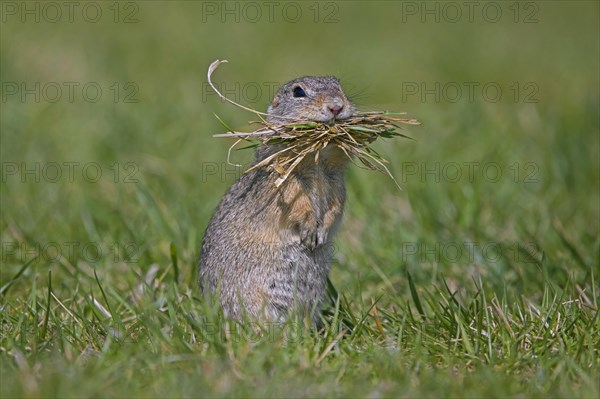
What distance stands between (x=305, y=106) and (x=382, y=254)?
1624 millimetres

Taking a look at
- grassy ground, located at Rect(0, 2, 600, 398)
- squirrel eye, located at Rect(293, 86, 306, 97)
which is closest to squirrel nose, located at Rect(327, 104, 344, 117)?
squirrel eye, located at Rect(293, 86, 306, 97)

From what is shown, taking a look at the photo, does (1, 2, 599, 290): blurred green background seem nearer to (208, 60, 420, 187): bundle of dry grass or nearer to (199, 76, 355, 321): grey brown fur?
(208, 60, 420, 187): bundle of dry grass

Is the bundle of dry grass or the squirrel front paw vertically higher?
the bundle of dry grass

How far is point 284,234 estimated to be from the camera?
5.19 meters

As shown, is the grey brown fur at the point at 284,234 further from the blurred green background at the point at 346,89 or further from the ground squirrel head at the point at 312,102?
the blurred green background at the point at 346,89

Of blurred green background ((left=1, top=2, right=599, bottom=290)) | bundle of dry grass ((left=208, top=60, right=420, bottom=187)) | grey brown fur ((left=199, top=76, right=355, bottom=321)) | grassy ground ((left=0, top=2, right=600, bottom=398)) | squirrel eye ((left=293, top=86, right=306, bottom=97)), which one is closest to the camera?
grassy ground ((left=0, top=2, right=600, bottom=398))

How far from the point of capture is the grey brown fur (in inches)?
201

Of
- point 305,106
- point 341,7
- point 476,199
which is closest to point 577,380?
point 305,106

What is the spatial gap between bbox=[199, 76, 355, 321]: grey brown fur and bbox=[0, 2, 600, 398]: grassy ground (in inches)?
9.2

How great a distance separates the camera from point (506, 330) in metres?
4.69

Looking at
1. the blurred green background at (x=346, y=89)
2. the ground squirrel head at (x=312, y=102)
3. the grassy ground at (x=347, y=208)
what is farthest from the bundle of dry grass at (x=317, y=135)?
the grassy ground at (x=347, y=208)

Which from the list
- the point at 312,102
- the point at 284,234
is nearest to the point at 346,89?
the point at 312,102

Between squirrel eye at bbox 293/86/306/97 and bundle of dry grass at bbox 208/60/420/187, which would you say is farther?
squirrel eye at bbox 293/86/306/97

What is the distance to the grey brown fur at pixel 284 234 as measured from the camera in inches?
201
